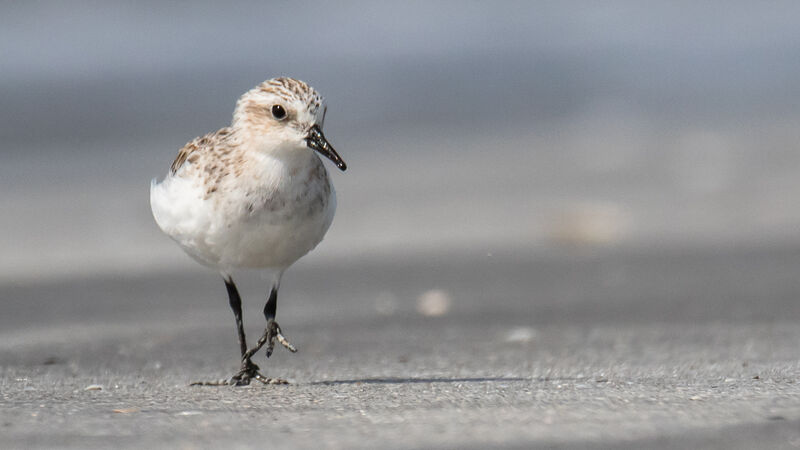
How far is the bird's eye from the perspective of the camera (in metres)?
4.78

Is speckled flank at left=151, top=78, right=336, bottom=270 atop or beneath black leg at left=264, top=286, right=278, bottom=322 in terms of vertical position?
atop

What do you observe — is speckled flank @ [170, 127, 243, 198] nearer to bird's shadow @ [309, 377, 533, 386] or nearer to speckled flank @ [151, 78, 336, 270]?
speckled flank @ [151, 78, 336, 270]

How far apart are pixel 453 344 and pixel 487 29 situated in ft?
58.7

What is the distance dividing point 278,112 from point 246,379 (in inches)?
40.8

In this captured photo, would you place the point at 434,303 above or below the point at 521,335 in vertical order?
above

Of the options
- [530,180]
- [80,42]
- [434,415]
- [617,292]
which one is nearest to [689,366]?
[434,415]

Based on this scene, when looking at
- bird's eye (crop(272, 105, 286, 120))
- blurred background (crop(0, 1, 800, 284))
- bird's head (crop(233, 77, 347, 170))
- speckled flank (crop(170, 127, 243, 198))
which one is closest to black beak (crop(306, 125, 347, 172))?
bird's head (crop(233, 77, 347, 170))

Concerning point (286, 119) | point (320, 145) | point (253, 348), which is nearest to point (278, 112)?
point (286, 119)

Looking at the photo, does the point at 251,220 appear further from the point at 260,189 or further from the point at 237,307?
the point at 237,307

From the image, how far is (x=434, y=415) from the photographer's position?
391 centimetres

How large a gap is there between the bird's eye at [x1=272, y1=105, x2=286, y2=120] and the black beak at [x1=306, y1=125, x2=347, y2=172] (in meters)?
0.13

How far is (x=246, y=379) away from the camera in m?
4.93

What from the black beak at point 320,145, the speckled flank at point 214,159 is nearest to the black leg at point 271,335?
the speckled flank at point 214,159

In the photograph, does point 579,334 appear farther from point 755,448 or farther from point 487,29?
point 487,29
